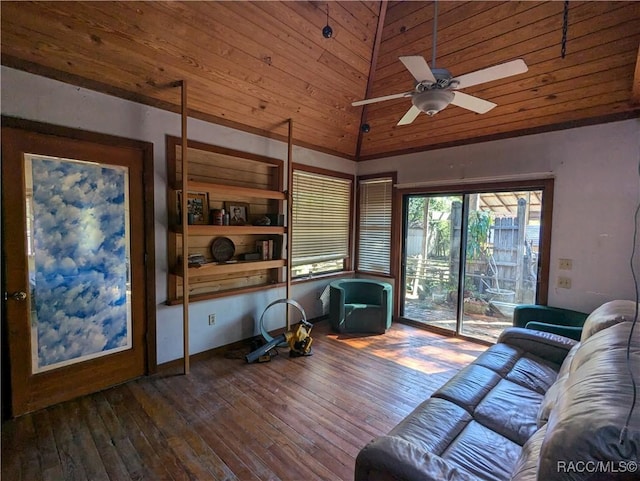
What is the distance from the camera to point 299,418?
7.63 ft

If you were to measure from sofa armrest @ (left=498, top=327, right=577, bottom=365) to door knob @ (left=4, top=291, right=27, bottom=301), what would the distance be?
3850 millimetres

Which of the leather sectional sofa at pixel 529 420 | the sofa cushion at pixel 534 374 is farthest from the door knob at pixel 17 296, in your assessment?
the sofa cushion at pixel 534 374

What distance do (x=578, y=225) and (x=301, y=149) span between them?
3371 millimetres

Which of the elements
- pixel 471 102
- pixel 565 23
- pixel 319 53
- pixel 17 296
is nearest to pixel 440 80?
pixel 471 102

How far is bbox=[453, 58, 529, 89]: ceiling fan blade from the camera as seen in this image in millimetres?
1692

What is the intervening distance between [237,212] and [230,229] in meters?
0.38

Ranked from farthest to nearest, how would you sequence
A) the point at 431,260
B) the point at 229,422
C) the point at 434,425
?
the point at 431,260 < the point at 229,422 < the point at 434,425

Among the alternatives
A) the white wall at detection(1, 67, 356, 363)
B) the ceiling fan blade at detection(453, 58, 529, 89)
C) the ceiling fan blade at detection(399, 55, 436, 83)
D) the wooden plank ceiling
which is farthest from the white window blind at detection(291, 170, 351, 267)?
the ceiling fan blade at detection(453, 58, 529, 89)

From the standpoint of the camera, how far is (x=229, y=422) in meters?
2.26

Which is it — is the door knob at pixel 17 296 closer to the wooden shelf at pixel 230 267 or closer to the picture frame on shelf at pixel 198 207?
the wooden shelf at pixel 230 267

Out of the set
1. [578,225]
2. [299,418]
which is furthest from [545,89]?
[299,418]

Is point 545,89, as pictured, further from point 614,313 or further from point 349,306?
point 349,306

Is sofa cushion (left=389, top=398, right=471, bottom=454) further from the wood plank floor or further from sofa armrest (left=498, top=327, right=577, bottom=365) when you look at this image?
sofa armrest (left=498, top=327, right=577, bottom=365)

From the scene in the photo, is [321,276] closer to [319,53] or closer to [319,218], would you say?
[319,218]
